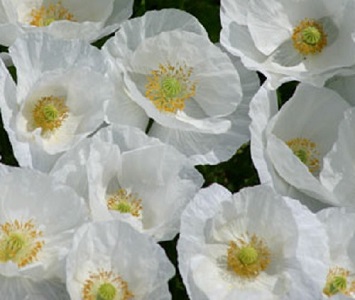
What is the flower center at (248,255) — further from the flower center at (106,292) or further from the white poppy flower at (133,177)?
the flower center at (106,292)

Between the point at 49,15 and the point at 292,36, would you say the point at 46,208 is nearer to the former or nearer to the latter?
the point at 49,15

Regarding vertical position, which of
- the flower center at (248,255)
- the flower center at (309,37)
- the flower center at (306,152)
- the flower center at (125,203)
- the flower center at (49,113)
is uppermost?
the flower center at (309,37)

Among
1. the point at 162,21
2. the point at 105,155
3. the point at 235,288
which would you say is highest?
the point at 162,21

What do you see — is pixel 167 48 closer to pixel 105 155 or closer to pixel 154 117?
pixel 154 117

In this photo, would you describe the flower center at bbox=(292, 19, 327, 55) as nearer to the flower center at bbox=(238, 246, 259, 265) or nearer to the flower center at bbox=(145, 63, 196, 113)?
the flower center at bbox=(145, 63, 196, 113)

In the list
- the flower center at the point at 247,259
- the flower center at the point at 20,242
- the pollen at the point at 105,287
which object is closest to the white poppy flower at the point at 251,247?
the flower center at the point at 247,259

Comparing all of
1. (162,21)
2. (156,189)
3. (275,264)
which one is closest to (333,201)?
(275,264)
